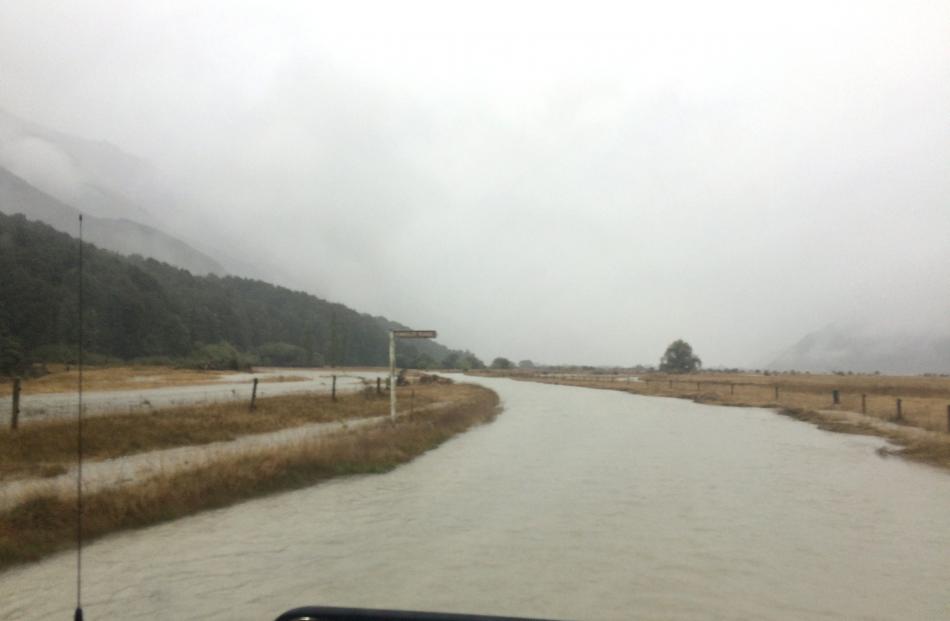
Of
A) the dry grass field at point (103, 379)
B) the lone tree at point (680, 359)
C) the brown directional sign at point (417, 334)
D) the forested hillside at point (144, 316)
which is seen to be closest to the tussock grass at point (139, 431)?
the forested hillside at point (144, 316)

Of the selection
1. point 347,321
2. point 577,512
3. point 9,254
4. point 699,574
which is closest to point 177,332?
point 9,254

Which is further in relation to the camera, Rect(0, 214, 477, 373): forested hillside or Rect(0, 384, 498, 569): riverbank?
Rect(0, 214, 477, 373): forested hillside

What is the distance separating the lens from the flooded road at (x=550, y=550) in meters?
7.28

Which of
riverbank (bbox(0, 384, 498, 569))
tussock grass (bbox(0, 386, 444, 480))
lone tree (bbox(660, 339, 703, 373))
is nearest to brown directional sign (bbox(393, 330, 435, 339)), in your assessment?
riverbank (bbox(0, 384, 498, 569))

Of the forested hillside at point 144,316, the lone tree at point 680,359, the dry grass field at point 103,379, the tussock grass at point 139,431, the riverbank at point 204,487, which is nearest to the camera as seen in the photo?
the riverbank at point 204,487

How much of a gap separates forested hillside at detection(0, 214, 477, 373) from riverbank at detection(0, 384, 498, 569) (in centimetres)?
604

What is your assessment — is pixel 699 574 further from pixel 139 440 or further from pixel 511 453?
pixel 139 440

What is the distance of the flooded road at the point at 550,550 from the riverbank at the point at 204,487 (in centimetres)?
46

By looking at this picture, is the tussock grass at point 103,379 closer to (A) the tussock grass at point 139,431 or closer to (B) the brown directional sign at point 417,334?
(A) the tussock grass at point 139,431

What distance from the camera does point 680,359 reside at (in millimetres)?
177625

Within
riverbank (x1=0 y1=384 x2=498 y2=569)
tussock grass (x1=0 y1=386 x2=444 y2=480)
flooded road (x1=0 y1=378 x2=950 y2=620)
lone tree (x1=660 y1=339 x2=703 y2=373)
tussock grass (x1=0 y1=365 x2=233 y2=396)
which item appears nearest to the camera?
flooded road (x1=0 y1=378 x2=950 y2=620)

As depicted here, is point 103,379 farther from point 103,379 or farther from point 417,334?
point 417,334

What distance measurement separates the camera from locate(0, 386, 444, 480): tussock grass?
1570 cm

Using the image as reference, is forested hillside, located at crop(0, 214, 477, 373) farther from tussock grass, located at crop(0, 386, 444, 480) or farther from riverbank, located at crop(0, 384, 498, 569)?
riverbank, located at crop(0, 384, 498, 569)
